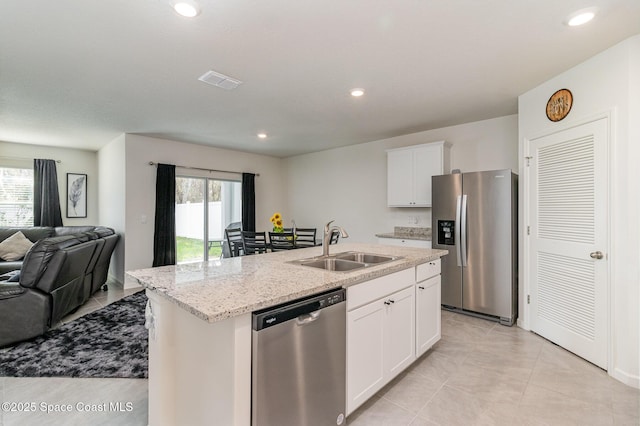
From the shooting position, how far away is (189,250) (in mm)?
5766

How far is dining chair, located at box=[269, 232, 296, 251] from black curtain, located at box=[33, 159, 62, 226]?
459 cm

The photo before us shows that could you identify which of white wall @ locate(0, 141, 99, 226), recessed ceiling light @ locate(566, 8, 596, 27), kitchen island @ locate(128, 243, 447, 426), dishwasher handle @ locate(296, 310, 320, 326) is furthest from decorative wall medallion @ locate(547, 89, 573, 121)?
white wall @ locate(0, 141, 99, 226)

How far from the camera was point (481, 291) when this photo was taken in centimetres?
358

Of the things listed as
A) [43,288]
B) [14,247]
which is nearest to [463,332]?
[43,288]

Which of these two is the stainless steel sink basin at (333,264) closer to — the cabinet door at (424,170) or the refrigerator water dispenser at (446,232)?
the refrigerator water dispenser at (446,232)

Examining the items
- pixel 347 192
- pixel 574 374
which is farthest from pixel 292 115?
pixel 574 374

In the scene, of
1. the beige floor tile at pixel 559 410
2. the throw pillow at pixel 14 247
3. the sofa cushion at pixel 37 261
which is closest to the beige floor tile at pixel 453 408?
the beige floor tile at pixel 559 410

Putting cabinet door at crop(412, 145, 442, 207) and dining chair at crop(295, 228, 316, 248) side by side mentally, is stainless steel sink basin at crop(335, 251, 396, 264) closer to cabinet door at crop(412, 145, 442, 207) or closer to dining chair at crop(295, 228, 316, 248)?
dining chair at crop(295, 228, 316, 248)

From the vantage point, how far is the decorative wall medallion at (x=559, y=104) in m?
2.75

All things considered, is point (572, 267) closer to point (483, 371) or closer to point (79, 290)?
point (483, 371)

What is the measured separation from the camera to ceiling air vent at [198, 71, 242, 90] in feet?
9.00

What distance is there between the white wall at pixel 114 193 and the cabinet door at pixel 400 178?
168 inches

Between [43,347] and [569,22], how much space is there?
4.99 m

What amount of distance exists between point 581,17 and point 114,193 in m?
6.34
